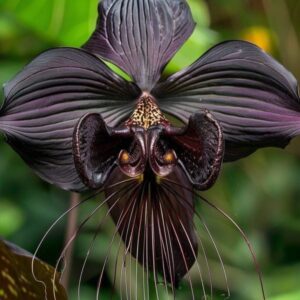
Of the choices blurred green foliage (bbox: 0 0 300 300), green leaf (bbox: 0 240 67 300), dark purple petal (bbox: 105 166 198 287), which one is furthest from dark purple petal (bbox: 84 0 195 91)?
blurred green foliage (bbox: 0 0 300 300)

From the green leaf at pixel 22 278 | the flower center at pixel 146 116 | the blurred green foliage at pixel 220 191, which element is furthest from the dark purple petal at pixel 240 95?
the blurred green foliage at pixel 220 191

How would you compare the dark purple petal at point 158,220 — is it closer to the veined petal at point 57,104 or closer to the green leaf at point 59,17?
the veined petal at point 57,104

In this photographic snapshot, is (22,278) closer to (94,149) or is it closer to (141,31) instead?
(94,149)

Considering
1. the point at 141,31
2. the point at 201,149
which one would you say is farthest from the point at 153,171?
the point at 141,31

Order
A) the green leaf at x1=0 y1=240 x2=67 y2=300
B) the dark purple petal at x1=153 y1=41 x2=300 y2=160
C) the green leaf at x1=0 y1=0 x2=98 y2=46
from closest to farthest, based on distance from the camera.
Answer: the green leaf at x1=0 y1=240 x2=67 y2=300
the dark purple petal at x1=153 y1=41 x2=300 y2=160
the green leaf at x1=0 y1=0 x2=98 y2=46

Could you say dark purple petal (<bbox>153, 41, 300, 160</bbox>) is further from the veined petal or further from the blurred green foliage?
the blurred green foliage

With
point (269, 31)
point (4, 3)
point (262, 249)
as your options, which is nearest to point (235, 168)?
point (262, 249)
